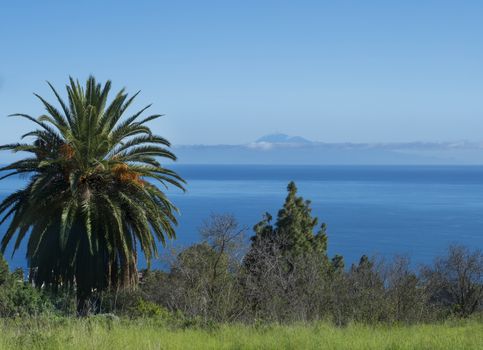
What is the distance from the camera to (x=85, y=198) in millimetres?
18953

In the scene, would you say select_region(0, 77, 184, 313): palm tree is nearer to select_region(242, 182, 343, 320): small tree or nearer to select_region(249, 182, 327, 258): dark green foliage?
select_region(242, 182, 343, 320): small tree

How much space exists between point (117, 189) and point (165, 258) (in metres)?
9.65

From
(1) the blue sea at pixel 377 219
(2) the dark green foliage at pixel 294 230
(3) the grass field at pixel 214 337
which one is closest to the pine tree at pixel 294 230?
(2) the dark green foliage at pixel 294 230

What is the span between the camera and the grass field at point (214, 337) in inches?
320

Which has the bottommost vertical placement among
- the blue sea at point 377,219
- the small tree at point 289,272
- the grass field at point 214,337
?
the blue sea at point 377,219

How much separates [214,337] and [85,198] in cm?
1032

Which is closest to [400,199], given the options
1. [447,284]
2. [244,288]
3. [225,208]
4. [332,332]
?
[225,208]

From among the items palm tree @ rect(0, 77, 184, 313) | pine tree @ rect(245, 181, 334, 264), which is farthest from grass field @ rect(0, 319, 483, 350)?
pine tree @ rect(245, 181, 334, 264)

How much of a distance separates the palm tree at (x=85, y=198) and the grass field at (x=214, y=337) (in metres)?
8.95

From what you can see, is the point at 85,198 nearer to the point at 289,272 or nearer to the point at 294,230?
the point at 289,272

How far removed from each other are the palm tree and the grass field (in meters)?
8.95

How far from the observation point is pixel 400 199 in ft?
562

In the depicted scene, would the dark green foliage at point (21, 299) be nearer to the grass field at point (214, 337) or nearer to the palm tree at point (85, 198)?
the palm tree at point (85, 198)

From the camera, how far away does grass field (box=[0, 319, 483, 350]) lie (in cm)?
812
